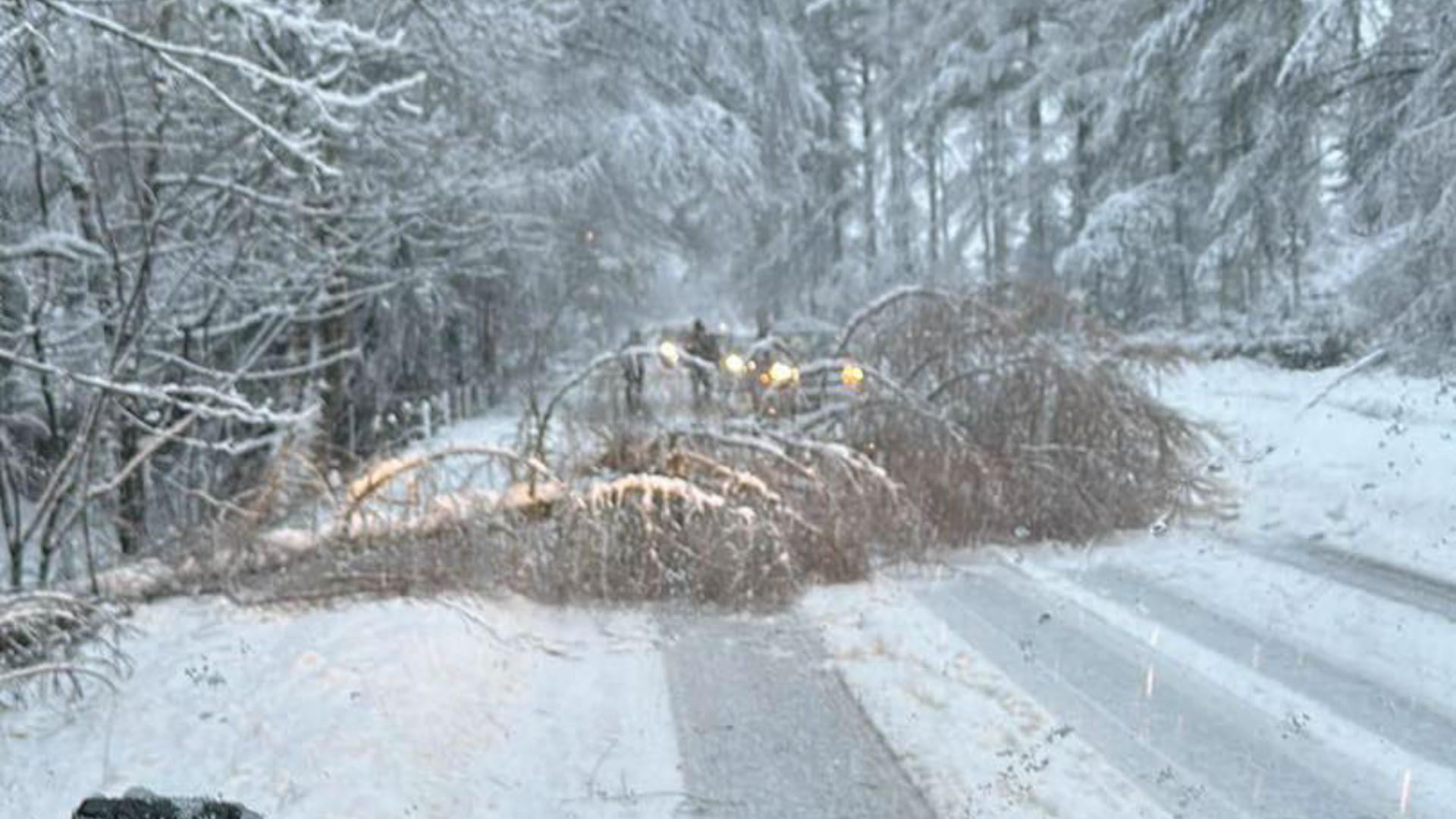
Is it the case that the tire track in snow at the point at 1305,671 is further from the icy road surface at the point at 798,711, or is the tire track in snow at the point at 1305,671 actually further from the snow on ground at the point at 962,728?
the snow on ground at the point at 962,728

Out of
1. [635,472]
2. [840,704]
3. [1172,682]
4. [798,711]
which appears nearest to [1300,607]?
[1172,682]

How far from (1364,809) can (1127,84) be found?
18.3m

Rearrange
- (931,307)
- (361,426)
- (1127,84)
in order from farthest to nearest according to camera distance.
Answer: (1127,84) → (361,426) → (931,307)

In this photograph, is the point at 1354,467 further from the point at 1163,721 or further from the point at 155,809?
the point at 155,809

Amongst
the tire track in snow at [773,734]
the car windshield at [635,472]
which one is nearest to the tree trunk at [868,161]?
the car windshield at [635,472]

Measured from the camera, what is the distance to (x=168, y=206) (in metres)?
8.64

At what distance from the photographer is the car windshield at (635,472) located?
5281mm

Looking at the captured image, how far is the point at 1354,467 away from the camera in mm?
10906

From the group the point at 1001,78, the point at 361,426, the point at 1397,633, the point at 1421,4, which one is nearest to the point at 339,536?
the point at 1397,633

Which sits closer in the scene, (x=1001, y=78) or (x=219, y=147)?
(x=219, y=147)

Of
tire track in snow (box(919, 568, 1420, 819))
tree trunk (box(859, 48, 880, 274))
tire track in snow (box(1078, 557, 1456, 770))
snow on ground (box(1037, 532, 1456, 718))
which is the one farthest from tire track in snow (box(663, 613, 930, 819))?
tree trunk (box(859, 48, 880, 274))

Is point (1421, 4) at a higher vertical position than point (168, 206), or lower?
higher

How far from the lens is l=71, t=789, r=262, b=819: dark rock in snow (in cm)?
237

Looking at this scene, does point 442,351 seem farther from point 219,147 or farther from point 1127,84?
point 1127,84
